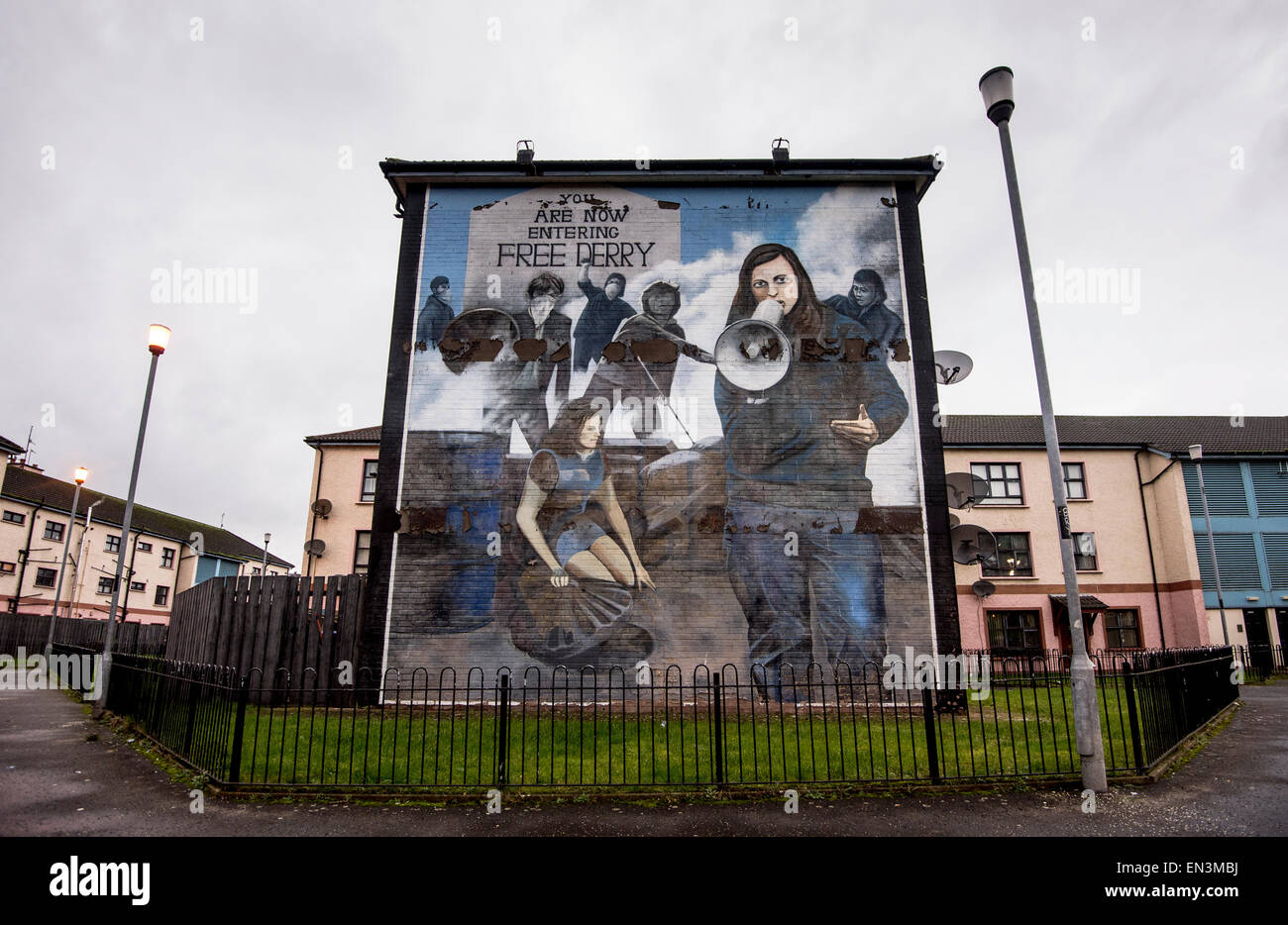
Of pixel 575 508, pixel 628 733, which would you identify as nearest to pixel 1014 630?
pixel 575 508

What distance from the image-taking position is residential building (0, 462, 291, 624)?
42344 millimetres

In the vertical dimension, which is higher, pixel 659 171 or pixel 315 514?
pixel 659 171

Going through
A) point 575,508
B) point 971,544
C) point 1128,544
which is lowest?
point 971,544

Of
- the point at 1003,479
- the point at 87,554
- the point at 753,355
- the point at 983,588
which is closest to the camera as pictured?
the point at 753,355

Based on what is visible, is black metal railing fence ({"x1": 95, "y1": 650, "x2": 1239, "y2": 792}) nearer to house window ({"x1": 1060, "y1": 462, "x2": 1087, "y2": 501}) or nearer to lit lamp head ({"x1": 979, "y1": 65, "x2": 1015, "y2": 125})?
lit lamp head ({"x1": 979, "y1": 65, "x2": 1015, "y2": 125})

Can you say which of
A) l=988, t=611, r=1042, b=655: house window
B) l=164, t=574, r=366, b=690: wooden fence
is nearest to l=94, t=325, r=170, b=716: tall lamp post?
l=164, t=574, r=366, b=690: wooden fence

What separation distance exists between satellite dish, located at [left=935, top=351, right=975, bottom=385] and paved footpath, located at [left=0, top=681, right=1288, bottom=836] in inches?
338

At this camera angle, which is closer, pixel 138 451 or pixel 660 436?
pixel 138 451

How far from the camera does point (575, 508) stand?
1444 centimetres

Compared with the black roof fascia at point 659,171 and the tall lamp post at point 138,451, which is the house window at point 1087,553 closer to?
the black roof fascia at point 659,171

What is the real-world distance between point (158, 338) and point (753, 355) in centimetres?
1150

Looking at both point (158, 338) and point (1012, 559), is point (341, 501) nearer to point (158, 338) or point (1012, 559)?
point (158, 338)

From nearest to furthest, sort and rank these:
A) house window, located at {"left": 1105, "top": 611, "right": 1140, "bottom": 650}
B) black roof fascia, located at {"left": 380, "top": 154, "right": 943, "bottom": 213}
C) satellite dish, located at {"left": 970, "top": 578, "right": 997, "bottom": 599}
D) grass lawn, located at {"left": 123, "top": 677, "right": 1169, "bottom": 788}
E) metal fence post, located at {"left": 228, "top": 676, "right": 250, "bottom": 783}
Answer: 1. metal fence post, located at {"left": 228, "top": 676, "right": 250, "bottom": 783}
2. grass lawn, located at {"left": 123, "top": 677, "right": 1169, "bottom": 788}
3. black roof fascia, located at {"left": 380, "top": 154, "right": 943, "bottom": 213}
4. satellite dish, located at {"left": 970, "top": 578, "right": 997, "bottom": 599}
5. house window, located at {"left": 1105, "top": 611, "right": 1140, "bottom": 650}
